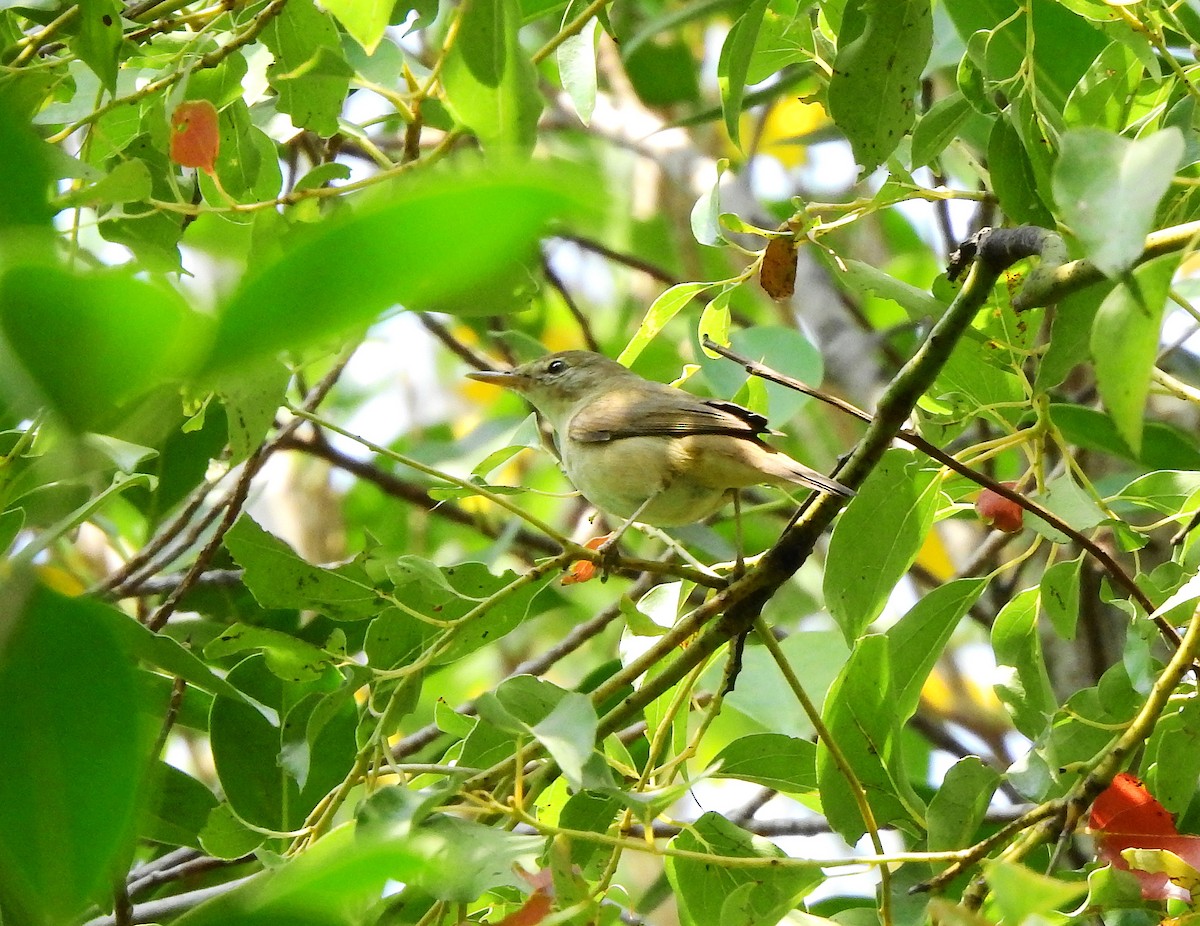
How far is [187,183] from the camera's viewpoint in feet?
7.84

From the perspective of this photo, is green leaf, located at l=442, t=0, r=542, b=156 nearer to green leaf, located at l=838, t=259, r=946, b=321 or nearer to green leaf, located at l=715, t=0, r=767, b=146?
green leaf, located at l=715, t=0, r=767, b=146

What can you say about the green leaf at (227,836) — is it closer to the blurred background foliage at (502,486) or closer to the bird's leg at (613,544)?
the blurred background foliage at (502,486)

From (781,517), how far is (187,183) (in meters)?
3.09

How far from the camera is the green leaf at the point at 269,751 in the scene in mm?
2125

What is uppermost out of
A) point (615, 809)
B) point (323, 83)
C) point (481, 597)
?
point (323, 83)

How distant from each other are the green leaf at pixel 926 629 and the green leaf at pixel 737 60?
855 mm

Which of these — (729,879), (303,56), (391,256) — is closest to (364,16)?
(303,56)

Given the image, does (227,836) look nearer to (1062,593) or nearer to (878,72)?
(1062,593)

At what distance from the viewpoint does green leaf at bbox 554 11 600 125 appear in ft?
6.40

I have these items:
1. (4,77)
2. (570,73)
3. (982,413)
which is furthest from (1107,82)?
(4,77)

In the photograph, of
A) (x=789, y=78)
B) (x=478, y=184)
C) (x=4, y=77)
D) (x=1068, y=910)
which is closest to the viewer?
(x=478, y=184)

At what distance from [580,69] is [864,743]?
117cm

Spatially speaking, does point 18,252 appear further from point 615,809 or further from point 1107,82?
point 1107,82

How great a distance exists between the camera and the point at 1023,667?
2.04 meters
